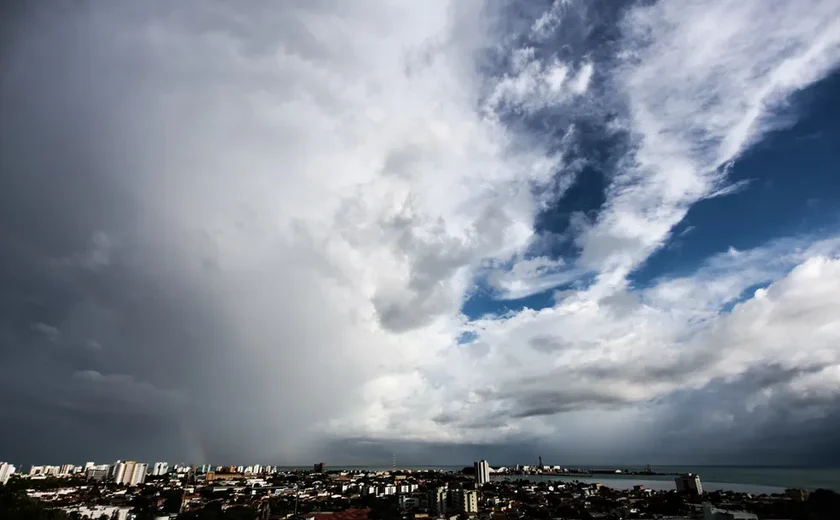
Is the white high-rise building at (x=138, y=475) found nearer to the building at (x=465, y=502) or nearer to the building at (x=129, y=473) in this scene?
the building at (x=129, y=473)

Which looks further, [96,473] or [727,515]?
[96,473]

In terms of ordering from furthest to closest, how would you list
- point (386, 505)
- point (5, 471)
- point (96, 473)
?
1. point (96, 473)
2. point (5, 471)
3. point (386, 505)

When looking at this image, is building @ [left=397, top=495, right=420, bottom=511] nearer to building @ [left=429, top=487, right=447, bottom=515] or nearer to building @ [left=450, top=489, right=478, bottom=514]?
building @ [left=429, top=487, right=447, bottom=515]

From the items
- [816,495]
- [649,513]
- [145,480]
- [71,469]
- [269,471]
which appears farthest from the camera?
[269,471]

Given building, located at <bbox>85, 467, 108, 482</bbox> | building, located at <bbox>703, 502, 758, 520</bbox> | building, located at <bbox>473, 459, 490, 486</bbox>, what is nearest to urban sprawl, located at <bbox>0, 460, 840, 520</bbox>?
building, located at <bbox>703, 502, 758, 520</bbox>

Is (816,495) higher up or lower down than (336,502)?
higher up

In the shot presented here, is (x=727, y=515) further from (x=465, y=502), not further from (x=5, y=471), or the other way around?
(x=5, y=471)

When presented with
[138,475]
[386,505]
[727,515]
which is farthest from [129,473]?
[727,515]

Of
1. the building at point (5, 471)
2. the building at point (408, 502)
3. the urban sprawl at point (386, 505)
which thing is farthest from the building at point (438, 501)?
the building at point (5, 471)

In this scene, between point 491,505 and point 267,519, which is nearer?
point 267,519

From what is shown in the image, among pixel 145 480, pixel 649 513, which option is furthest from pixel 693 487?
pixel 145 480

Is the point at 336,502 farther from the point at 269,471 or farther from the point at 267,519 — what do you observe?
the point at 269,471
